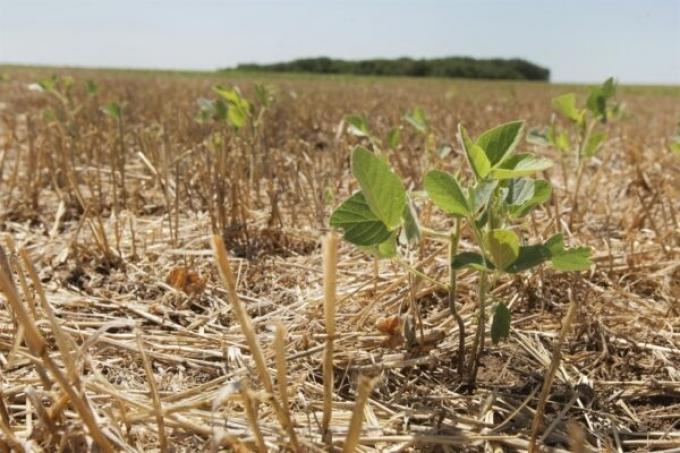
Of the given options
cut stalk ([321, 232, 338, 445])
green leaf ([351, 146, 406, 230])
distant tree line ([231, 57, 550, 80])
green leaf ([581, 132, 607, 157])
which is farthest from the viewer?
distant tree line ([231, 57, 550, 80])

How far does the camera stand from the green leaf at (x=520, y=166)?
80 cm

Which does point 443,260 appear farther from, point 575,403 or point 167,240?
point 167,240

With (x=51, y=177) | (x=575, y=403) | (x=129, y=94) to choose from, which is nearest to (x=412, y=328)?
(x=575, y=403)

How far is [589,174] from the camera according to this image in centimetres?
285

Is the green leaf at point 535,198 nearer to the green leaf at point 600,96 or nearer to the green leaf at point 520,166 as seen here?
the green leaf at point 520,166

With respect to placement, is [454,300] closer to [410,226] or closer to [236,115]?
[410,226]

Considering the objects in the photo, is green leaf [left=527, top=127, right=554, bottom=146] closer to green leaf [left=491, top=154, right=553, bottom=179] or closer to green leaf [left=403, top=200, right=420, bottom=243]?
green leaf [left=491, top=154, right=553, bottom=179]

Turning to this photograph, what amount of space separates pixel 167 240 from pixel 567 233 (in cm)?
105

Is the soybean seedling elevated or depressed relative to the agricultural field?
elevated

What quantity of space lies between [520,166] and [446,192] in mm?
135

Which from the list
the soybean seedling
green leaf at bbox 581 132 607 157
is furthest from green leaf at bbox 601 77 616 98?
green leaf at bbox 581 132 607 157

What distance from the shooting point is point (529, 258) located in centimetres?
79

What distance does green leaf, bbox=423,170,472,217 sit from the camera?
775 millimetres

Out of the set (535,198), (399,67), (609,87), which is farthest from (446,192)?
(399,67)
